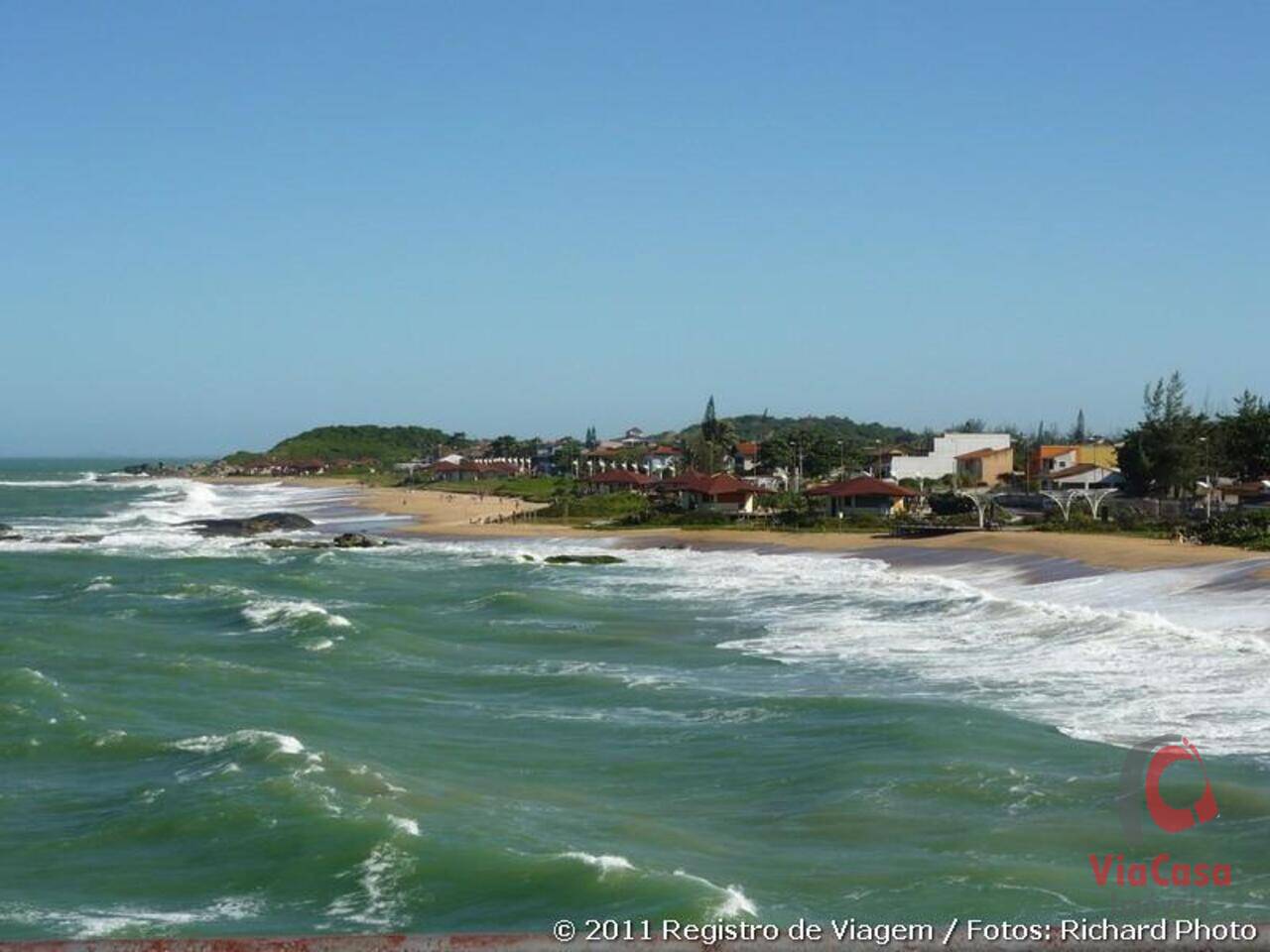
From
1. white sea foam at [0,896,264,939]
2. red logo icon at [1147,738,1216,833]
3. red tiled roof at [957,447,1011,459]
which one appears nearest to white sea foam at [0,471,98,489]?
red tiled roof at [957,447,1011,459]

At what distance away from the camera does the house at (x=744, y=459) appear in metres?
116

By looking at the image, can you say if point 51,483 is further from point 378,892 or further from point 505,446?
point 378,892

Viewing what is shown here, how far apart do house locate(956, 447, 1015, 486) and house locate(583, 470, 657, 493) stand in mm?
22813

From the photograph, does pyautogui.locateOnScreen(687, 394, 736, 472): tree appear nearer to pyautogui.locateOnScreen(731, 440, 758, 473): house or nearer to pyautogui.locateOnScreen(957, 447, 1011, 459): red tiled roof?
pyautogui.locateOnScreen(731, 440, 758, 473): house

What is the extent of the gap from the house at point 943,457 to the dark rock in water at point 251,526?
143 feet

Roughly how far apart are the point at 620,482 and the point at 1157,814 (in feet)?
274

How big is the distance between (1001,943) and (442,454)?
641 feet

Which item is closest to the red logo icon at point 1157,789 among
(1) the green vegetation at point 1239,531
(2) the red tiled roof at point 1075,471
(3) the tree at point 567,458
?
(1) the green vegetation at point 1239,531

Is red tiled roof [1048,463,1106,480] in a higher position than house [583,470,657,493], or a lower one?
higher

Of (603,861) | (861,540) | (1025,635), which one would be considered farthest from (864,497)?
(603,861)

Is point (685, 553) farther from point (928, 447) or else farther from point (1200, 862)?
point (928, 447)

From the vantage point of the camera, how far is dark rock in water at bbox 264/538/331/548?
66.8 meters

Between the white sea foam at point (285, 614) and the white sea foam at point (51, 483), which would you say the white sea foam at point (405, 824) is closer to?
the white sea foam at point (285, 614)

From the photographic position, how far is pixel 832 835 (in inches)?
628
